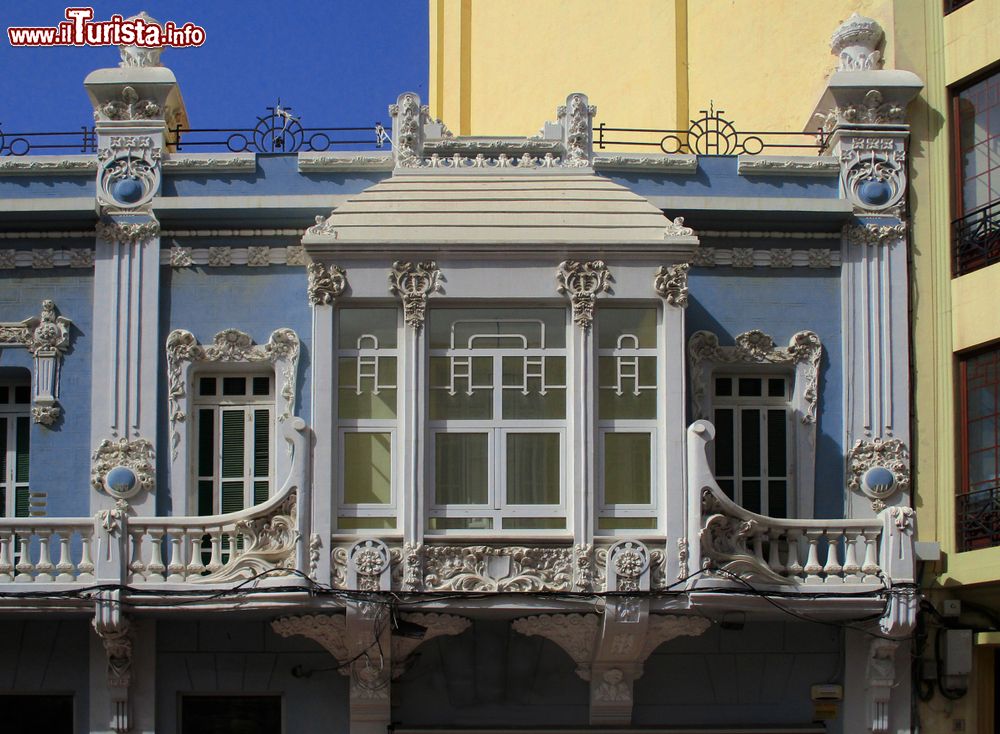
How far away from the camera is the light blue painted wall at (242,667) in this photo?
16328mm

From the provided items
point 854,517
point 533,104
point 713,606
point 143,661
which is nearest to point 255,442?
point 143,661

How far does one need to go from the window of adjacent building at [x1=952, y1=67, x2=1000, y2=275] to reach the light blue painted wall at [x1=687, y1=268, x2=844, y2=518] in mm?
1227

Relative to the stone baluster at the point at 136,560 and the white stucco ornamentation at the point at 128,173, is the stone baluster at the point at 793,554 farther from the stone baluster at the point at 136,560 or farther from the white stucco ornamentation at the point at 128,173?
the white stucco ornamentation at the point at 128,173

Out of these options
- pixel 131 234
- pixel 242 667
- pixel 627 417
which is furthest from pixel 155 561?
pixel 627 417

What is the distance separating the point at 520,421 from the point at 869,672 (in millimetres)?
3837

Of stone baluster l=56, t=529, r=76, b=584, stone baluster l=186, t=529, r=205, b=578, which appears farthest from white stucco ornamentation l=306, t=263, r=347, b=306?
stone baluster l=56, t=529, r=76, b=584

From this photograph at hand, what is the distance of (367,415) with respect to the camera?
16.0m

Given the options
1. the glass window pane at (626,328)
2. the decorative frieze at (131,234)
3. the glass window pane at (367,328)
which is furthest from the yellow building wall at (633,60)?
the decorative frieze at (131,234)

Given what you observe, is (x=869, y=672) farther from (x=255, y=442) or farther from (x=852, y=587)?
(x=255, y=442)

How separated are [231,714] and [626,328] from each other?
16.3 feet

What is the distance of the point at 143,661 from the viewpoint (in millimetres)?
16281

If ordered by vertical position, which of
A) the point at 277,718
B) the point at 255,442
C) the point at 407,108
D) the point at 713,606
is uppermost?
the point at 407,108

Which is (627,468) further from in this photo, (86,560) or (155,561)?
(86,560)

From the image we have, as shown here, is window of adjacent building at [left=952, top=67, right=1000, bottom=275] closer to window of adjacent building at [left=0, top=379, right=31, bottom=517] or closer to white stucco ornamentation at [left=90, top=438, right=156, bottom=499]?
white stucco ornamentation at [left=90, top=438, right=156, bottom=499]
